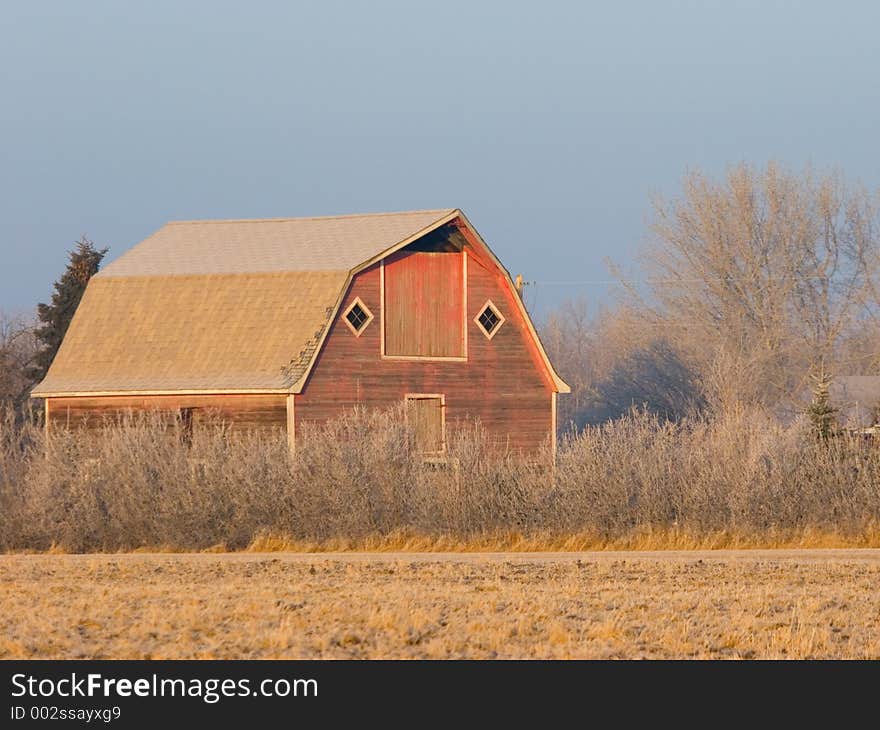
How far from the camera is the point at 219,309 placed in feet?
137

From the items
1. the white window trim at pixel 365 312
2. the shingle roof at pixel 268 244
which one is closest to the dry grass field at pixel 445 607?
the white window trim at pixel 365 312

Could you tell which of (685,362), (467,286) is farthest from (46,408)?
(685,362)

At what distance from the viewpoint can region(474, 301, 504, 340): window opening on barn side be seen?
140 ft

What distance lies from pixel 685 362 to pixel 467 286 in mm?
22832

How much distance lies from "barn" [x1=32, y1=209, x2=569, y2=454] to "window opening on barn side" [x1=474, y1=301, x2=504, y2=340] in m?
0.05

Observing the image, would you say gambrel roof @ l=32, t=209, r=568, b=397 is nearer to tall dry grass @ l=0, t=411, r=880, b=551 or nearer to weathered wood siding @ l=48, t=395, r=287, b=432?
weathered wood siding @ l=48, t=395, r=287, b=432

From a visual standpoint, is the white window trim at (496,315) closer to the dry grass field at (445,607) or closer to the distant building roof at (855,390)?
the dry grass field at (445,607)

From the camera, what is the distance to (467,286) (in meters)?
42.7

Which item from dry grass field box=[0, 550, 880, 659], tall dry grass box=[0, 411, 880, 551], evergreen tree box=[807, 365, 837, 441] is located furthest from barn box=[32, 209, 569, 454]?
dry grass field box=[0, 550, 880, 659]

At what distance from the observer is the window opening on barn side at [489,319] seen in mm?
42812

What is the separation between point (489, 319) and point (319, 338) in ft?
17.4

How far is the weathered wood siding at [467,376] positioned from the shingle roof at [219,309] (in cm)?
74

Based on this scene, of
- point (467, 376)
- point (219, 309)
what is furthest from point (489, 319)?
point (219, 309)

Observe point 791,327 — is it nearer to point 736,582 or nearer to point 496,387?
point 496,387
